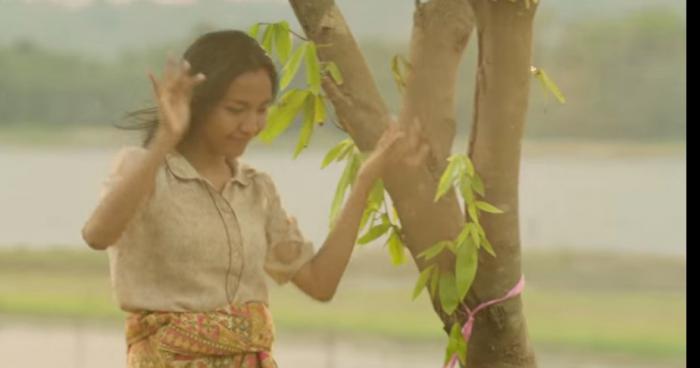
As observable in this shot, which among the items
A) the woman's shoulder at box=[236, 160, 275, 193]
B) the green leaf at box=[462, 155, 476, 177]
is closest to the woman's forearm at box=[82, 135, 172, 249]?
the woman's shoulder at box=[236, 160, 275, 193]

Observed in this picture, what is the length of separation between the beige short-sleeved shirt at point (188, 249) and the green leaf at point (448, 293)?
0.22m

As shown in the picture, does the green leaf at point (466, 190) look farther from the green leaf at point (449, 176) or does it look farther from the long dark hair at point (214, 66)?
the long dark hair at point (214, 66)

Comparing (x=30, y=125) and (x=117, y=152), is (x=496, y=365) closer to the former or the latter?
(x=117, y=152)

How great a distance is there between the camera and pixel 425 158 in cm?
163

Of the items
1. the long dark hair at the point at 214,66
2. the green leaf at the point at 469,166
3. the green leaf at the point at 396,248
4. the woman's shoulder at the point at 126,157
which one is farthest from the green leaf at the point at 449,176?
the woman's shoulder at the point at 126,157

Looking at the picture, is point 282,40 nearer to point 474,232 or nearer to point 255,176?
point 255,176

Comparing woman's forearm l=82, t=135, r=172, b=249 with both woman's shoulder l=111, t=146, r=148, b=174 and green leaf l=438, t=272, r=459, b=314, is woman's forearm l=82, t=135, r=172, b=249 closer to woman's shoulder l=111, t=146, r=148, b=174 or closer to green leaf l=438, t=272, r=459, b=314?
woman's shoulder l=111, t=146, r=148, b=174

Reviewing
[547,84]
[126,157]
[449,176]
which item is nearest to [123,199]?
[126,157]

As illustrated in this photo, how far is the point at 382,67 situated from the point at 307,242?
1.08m

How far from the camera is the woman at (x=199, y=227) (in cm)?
140

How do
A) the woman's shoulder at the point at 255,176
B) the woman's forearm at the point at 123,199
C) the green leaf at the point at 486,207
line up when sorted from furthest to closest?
the green leaf at the point at 486,207 < the woman's shoulder at the point at 255,176 < the woman's forearm at the point at 123,199

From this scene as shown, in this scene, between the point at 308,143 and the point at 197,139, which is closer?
the point at 197,139

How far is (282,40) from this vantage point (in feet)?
5.24
